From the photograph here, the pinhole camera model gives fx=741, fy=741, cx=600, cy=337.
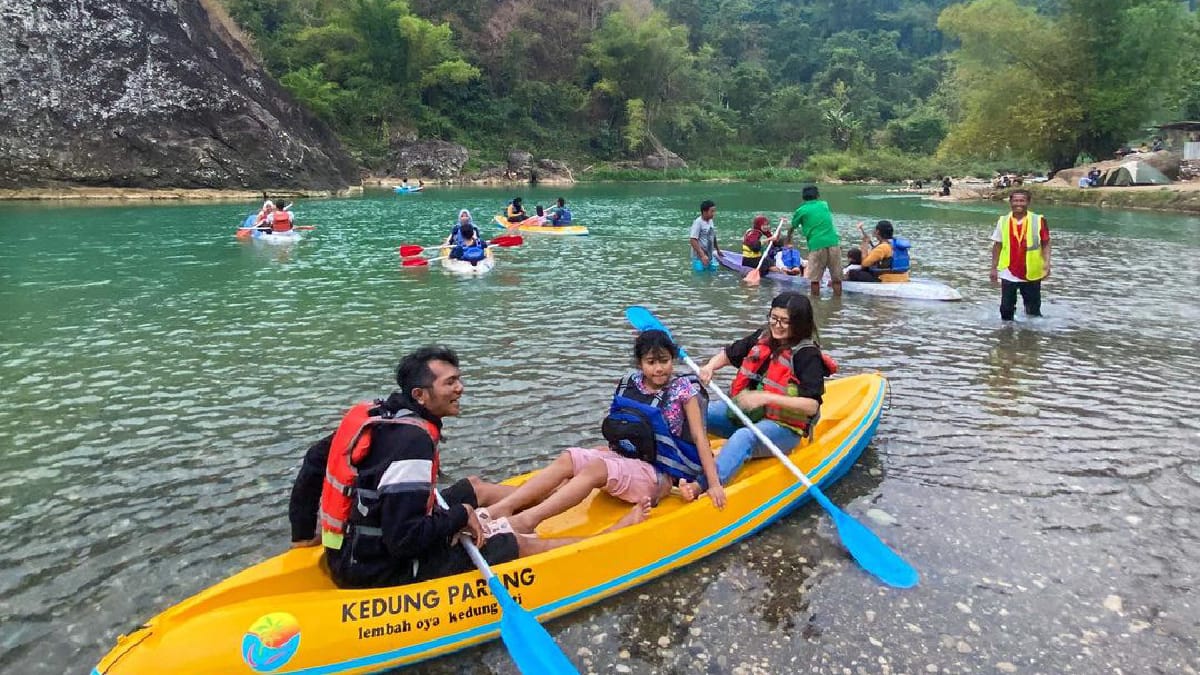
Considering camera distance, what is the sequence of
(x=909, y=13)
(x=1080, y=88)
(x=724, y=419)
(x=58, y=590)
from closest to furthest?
(x=58, y=590), (x=724, y=419), (x=1080, y=88), (x=909, y=13)

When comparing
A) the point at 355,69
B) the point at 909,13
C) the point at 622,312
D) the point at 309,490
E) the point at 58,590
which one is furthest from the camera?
the point at 909,13

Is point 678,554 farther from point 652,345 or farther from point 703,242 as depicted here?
point 703,242

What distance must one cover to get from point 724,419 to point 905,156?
7063 centimetres

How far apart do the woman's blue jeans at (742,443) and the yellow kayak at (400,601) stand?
17 cm

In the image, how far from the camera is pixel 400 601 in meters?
3.24

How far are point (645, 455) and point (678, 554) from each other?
598 mm

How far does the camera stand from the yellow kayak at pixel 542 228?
20594mm

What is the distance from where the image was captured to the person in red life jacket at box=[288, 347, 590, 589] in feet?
10.1

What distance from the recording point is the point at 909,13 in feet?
397

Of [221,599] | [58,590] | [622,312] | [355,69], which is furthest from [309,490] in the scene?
[355,69]

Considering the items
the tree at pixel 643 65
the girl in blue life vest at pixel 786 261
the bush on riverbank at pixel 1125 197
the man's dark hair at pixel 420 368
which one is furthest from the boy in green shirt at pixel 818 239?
the tree at pixel 643 65

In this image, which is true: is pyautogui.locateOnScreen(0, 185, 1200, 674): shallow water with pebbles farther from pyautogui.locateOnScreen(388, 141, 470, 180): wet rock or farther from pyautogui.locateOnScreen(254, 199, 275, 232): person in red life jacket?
pyautogui.locateOnScreen(388, 141, 470, 180): wet rock

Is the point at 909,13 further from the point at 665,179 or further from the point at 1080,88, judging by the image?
the point at 1080,88

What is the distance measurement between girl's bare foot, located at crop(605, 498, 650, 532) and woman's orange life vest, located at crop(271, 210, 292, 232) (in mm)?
17246
